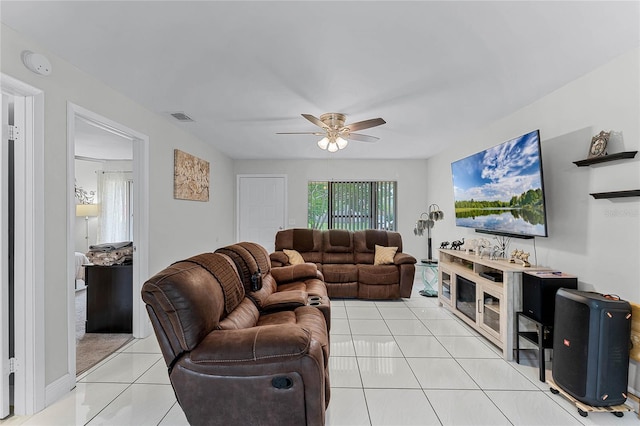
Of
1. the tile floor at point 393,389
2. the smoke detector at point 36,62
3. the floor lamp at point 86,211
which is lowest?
the tile floor at point 393,389

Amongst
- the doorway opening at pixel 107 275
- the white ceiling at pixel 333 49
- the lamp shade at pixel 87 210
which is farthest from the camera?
the lamp shade at pixel 87 210

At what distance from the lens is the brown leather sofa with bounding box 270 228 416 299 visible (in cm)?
479

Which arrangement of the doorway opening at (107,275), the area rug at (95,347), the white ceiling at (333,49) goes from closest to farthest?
1. the white ceiling at (333,49)
2. the doorway opening at (107,275)
3. the area rug at (95,347)

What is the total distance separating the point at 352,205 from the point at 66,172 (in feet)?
17.3

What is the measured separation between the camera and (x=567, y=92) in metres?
2.74

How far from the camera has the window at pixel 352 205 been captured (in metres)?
6.80

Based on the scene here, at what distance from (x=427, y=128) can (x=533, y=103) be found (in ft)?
4.04

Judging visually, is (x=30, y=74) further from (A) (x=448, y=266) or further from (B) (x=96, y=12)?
(A) (x=448, y=266)

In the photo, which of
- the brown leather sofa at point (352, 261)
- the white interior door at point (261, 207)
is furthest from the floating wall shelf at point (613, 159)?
the white interior door at point (261, 207)

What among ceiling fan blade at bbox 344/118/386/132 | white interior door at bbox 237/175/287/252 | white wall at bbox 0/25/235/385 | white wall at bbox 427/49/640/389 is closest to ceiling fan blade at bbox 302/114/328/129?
ceiling fan blade at bbox 344/118/386/132

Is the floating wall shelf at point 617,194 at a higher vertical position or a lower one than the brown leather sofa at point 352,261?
higher

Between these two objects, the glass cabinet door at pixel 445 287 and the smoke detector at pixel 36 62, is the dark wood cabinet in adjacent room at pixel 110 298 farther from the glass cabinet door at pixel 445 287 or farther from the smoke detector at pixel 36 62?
the glass cabinet door at pixel 445 287

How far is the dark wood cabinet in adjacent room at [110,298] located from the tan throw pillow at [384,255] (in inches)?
134

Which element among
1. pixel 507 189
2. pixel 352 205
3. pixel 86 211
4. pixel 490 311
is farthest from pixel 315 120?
pixel 86 211
